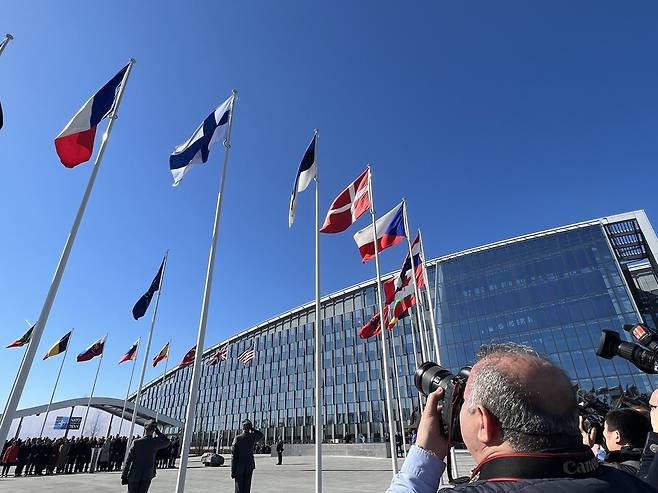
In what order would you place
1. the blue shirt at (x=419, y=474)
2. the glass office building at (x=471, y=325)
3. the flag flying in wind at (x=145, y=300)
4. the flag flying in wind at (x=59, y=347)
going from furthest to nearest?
the glass office building at (x=471, y=325) → the flag flying in wind at (x=59, y=347) → the flag flying in wind at (x=145, y=300) → the blue shirt at (x=419, y=474)

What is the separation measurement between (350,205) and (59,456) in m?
19.8

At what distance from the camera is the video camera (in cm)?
340

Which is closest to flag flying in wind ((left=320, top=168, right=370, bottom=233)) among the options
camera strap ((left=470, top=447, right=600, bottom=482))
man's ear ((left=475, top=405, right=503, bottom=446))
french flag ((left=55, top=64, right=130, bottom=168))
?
french flag ((left=55, top=64, right=130, bottom=168))

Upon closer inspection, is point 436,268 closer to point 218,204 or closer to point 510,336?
point 510,336

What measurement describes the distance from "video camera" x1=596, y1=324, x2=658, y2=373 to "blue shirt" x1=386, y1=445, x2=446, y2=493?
2861 mm

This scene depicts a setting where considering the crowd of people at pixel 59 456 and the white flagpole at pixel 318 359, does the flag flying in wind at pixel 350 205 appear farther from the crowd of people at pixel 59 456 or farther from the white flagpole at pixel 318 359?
the crowd of people at pixel 59 456

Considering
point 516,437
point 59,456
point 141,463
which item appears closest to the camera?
point 516,437

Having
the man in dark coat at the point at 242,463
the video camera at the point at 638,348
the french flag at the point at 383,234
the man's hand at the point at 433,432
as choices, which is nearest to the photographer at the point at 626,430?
the video camera at the point at 638,348

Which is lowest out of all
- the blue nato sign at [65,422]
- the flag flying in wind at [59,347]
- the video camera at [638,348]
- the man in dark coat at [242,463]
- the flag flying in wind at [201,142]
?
the man in dark coat at [242,463]

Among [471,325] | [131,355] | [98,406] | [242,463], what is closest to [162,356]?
[131,355]

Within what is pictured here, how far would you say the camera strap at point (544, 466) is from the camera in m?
1.11

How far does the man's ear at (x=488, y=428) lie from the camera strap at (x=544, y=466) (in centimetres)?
11

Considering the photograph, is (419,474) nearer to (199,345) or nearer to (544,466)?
(544,466)

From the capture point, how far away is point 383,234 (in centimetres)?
1217
